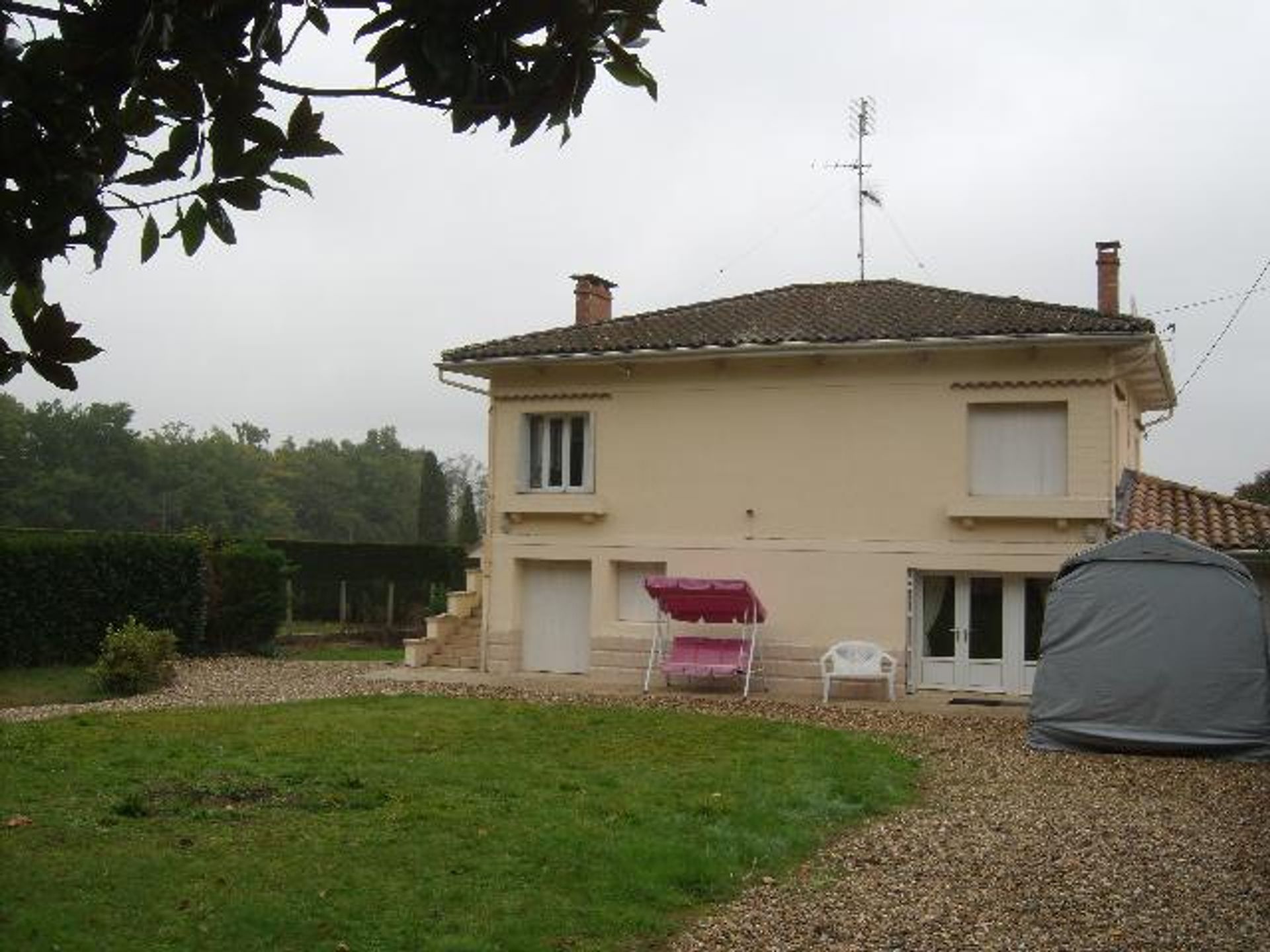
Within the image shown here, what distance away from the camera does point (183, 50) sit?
11.0 ft

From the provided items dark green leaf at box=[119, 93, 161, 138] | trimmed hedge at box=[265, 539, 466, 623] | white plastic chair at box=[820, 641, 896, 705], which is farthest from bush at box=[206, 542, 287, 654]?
dark green leaf at box=[119, 93, 161, 138]

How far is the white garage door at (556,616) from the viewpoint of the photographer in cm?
2161

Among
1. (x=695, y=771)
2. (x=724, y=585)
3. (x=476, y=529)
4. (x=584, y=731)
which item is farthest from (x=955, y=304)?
(x=476, y=529)

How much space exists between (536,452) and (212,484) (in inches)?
2101

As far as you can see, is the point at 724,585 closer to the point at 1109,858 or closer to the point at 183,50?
the point at 1109,858

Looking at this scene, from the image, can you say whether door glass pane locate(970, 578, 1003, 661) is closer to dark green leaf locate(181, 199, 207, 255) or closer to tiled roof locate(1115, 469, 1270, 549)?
tiled roof locate(1115, 469, 1270, 549)

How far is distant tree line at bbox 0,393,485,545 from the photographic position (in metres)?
58.0

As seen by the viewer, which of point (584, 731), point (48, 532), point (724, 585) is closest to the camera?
point (584, 731)

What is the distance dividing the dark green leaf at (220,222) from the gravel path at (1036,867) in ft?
14.3

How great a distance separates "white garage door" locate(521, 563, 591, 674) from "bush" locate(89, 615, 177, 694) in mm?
5917

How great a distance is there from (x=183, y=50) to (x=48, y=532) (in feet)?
69.4

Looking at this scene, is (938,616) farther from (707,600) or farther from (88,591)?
(88,591)

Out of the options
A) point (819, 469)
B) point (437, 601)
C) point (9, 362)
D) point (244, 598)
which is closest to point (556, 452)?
point (819, 469)

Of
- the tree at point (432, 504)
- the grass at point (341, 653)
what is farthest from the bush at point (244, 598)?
the tree at point (432, 504)
